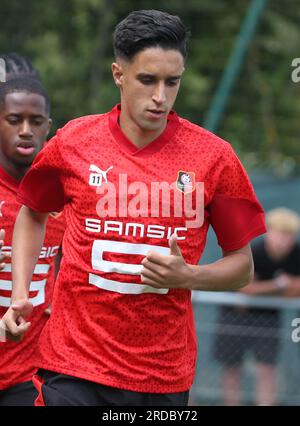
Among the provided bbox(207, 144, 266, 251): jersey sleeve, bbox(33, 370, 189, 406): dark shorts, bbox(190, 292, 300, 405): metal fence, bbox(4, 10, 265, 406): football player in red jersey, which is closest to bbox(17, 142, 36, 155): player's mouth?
bbox(4, 10, 265, 406): football player in red jersey

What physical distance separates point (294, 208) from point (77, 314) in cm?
580

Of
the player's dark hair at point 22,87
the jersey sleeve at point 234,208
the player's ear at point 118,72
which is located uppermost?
the player's dark hair at point 22,87

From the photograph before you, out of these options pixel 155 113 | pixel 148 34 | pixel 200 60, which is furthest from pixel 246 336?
pixel 200 60

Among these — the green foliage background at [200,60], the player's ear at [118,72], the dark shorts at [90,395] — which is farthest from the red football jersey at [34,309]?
the green foliage background at [200,60]

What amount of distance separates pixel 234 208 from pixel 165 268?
454 millimetres

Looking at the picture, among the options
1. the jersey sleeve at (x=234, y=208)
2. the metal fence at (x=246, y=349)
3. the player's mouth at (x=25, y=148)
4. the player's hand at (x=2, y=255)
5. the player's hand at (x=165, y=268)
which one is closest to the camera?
the player's hand at (x=165, y=268)

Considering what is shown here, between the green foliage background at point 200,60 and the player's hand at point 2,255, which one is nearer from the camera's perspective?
the player's hand at point 2,255

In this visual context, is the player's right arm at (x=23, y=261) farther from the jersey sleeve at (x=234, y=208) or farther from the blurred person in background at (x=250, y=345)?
the blurred person in background at (x=250, y=345)

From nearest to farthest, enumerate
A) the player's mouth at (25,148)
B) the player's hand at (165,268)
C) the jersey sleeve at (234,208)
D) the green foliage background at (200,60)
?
the player's hand at (165,268)
the jersey sleeve at (234,208)
the player's mouth at (25,148)
the green foliage background at (200,60)

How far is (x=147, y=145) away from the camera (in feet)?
12.8

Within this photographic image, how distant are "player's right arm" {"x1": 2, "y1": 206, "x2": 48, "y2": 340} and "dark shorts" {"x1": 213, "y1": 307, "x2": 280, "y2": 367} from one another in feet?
10.7

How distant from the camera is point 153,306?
3.83 metres

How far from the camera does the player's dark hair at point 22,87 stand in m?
4.64
